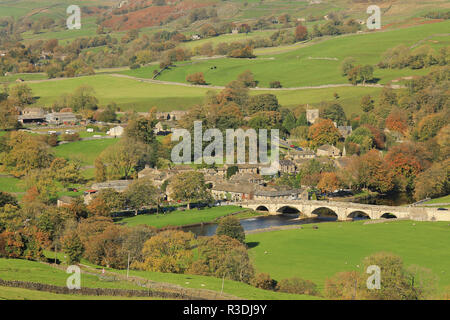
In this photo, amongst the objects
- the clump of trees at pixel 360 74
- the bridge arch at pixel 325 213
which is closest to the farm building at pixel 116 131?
the bridge arch at pixel 325 213

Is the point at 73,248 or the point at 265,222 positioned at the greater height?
the point at 73,248

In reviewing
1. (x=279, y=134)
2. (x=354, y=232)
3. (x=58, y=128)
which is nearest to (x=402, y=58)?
(x=279, y=134)

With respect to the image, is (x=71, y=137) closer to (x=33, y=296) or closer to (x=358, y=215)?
(x=358, y=215)

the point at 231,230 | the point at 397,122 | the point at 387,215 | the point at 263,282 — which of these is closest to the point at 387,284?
the point at 263,282

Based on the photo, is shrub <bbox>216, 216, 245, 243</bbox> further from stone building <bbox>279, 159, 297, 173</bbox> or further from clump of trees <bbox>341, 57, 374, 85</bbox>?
clump of trees <bbox>341, 57, 374, 85</bbox>

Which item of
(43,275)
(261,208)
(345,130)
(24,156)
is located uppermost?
(43,275)

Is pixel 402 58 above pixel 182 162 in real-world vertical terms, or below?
above
